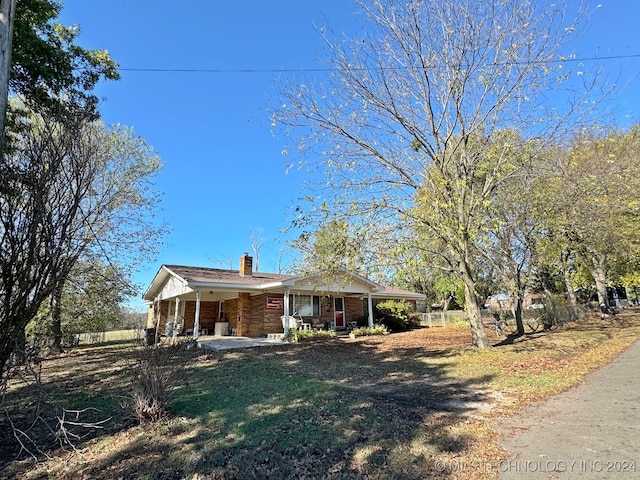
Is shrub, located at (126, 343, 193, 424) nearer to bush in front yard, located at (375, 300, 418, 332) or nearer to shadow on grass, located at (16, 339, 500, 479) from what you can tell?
shadow on grass, located at (16, 339, 500, 479)

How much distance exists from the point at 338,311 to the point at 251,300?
18.1ft

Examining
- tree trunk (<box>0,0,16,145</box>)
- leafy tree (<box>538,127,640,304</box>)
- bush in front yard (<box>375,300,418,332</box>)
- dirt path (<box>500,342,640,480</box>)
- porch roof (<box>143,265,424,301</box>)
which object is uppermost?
leafy tree (<box>538,127,640,304</box>)

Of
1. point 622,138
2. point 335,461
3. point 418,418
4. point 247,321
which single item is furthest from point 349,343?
point 622,138

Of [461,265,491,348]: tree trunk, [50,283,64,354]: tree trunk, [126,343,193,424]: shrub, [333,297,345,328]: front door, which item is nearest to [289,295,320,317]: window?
[333,297,345,328]: front door

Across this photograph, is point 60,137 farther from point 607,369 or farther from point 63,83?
point 607,369

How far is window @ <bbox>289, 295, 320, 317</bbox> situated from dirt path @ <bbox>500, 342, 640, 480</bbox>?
45.1 ft

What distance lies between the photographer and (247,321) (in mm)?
17906

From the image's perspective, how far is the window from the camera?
18.8m

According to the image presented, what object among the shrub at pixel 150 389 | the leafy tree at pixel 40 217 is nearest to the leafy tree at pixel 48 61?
the leafy tree at pixel 40 217

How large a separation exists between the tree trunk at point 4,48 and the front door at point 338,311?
59.8 feet

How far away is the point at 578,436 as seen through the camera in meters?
4.25

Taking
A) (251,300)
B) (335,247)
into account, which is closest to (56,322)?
(251,300)

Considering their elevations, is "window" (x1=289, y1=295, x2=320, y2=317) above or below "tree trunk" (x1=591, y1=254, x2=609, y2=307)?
below

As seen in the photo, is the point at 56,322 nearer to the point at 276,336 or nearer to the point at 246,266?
the point at 246,266
